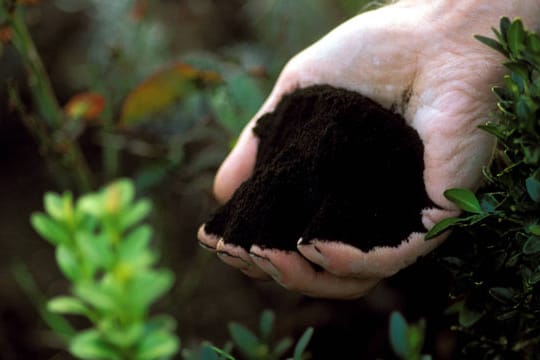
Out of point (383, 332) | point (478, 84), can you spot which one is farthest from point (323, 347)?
point (478, 84)

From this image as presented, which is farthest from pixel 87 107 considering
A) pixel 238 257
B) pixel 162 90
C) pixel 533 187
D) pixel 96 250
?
pixel 533 187

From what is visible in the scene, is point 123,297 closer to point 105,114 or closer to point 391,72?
point 391,72

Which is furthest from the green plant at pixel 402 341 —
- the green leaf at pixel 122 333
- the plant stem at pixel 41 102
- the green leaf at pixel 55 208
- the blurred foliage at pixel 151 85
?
the plant stem at pixel 41 102

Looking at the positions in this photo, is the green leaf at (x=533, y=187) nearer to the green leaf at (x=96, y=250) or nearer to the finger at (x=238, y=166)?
the green leaf at (x=96, y=250)

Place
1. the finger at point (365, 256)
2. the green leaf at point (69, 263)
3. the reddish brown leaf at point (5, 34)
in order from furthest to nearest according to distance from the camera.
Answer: the reddish brown leaf at point (5, 34) → the finger at point (365, 256) → the green leaf at point (69, 263)

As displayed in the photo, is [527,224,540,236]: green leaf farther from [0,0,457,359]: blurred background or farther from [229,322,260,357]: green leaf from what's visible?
A: [229,322,260,357]: green leaf
